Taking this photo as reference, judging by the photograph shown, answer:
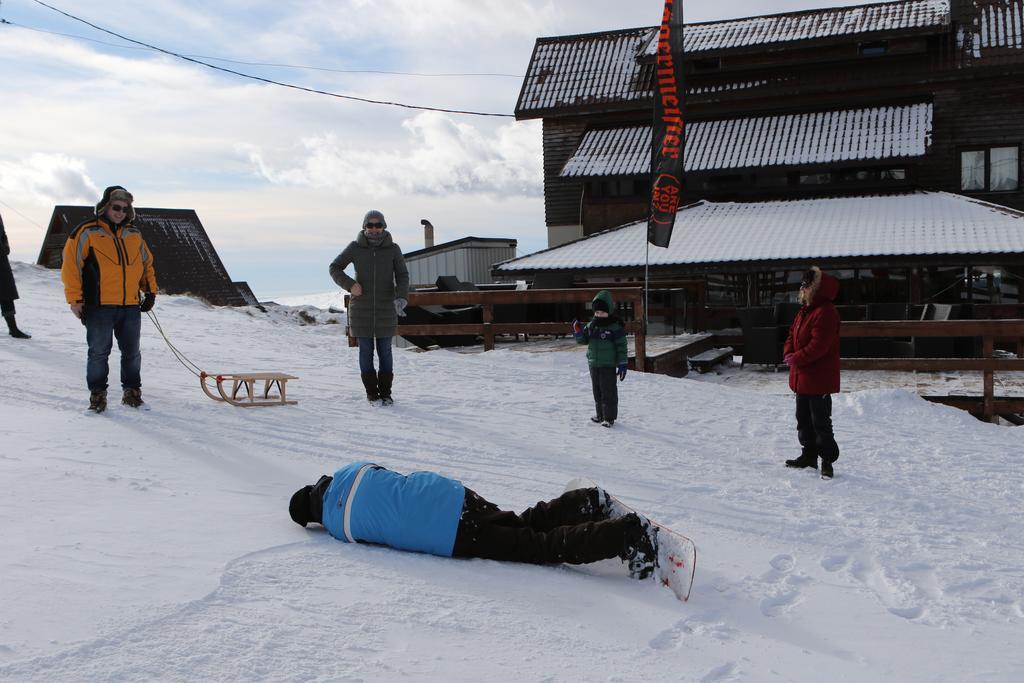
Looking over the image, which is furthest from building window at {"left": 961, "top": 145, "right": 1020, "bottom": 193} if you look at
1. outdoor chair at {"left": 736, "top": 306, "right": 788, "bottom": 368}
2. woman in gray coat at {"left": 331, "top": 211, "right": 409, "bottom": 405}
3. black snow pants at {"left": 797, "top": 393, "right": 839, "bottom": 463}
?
woman in gray coat at {"left": 331, "top": 211, "right": 409, "bottom": 405}

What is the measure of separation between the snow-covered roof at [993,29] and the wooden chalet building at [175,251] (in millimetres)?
26467

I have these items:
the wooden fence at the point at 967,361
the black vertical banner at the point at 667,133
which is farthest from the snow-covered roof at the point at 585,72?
the wooden fence at the point at 967,361

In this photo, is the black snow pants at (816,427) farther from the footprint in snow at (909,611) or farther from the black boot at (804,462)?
the footprint in snow at (909,611)

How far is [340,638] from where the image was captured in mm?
3293

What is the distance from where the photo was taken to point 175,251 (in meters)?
34.2

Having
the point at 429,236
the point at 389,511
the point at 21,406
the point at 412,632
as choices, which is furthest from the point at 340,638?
the point at 429,236

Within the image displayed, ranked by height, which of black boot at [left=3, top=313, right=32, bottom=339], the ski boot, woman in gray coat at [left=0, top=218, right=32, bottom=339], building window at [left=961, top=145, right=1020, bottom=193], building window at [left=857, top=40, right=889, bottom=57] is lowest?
the ski boot

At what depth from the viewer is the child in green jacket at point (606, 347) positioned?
8.15m

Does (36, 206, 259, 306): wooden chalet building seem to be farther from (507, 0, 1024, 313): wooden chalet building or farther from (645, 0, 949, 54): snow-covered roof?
(645, 0, 949, 54): snow-covered roof

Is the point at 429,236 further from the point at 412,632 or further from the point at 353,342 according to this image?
the point at 412,632

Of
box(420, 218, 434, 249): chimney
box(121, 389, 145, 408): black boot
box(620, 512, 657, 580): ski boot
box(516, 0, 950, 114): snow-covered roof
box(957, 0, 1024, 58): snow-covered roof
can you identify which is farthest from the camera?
box(420, 218, 434, 249): chimney

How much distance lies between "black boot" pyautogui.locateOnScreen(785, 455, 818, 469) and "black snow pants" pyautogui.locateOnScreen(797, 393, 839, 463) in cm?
1

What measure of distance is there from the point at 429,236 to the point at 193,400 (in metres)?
22.3

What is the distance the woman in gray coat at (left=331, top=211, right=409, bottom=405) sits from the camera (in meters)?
8.62
